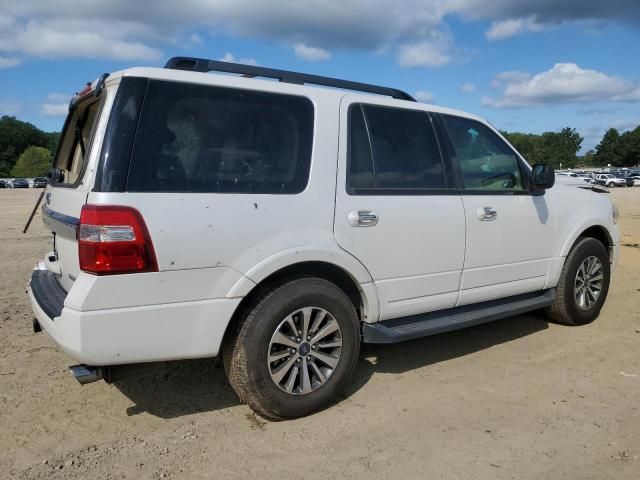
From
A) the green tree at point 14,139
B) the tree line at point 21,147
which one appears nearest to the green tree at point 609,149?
the tree line at point 21,147

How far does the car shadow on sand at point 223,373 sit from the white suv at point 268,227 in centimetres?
50

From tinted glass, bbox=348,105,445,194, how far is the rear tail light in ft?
4.68

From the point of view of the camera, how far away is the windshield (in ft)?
12.2

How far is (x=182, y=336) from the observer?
3.18 meters

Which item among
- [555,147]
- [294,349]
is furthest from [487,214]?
[555,147]

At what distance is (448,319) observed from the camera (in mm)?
4293

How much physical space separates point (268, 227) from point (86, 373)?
1.25m

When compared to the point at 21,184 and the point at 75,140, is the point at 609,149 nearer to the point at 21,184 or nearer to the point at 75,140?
the point at 21,184

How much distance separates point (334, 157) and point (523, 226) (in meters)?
1.93

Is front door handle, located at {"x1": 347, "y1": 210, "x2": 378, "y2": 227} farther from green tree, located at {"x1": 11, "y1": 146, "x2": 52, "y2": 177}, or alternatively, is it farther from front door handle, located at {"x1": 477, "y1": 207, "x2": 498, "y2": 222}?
green tree, located at {"x1": 11, "y1": 146, "x2": 52, "y2": 177}

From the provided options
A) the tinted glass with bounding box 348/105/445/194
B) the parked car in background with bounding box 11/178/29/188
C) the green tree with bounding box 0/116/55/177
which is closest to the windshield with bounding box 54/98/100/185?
the tinted glass with bounding box 348/105/445/194

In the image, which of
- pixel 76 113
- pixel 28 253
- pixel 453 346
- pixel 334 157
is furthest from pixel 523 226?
pixel 28 253

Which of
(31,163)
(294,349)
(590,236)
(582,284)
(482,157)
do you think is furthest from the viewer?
(31,163)

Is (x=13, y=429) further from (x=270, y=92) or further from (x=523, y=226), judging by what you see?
(x=523, y=226)
